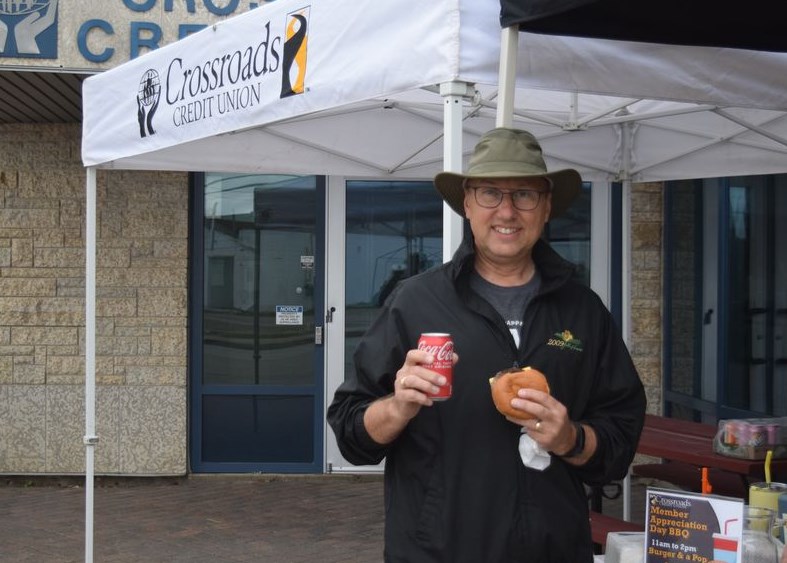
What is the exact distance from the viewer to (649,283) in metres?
7.85

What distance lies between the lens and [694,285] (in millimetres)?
7566

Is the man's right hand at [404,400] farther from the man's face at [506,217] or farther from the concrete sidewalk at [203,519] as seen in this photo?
the concrete sidewalk at [203,519]

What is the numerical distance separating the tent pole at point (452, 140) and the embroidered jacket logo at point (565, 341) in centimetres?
68

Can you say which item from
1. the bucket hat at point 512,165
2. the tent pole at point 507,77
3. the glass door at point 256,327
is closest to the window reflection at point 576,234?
the glass door at point 256,327

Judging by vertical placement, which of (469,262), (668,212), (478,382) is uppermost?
(668,212)

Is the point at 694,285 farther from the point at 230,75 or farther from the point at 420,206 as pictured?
the point at 230,75

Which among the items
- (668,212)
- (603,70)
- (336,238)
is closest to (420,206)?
(336,238)

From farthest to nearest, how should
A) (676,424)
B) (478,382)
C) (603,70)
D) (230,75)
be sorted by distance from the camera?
(676,424) < (230,75) < (603,70) < (478,382)

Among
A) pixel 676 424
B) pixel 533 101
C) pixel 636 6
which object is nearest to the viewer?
pixel 636 6

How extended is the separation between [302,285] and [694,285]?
9.63 feet

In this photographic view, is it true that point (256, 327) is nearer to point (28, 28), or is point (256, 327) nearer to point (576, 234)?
point (576, 234)

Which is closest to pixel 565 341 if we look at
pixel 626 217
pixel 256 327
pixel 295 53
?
pixel 295 53

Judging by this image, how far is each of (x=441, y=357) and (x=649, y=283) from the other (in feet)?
19.6

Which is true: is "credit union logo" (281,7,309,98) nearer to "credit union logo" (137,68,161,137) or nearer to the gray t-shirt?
"credit union logo" (137,68,161,137)
